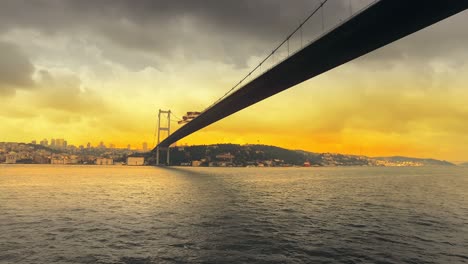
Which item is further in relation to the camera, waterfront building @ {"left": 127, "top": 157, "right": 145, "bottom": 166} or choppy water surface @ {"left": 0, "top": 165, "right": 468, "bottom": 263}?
waterfront building @ {"left": 127, "top": 157, "right": 145, "bottom": 166}

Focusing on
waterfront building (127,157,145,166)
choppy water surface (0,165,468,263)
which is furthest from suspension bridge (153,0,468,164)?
waterfront building (127,157,145,166)

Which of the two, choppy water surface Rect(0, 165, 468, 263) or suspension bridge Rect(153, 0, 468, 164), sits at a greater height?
suspension bridge Rect(153, 0, 468, 164)

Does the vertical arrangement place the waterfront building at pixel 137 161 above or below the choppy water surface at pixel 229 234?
above

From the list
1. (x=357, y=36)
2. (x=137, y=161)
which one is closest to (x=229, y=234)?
(x=357, y=36)

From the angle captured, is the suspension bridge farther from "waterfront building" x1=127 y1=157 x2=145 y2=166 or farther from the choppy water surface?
"waterfront building" x1=127 y1=157 x2=145 y2=166

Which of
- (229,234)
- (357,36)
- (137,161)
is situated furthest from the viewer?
(137,161)

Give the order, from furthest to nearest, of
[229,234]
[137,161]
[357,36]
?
1. [137,161]
2. [357,36]
3. [229,234]

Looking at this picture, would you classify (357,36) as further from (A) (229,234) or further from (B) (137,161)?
(B) (137,161)

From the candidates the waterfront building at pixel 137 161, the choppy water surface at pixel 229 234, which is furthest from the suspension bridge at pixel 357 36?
the waterfront building at pixel 137 161

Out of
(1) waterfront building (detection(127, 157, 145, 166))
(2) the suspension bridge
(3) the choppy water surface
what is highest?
(2) the suspension bridge

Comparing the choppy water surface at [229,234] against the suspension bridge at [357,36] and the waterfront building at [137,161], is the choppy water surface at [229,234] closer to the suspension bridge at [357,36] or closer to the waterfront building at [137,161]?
the suspension bridge at [357,36]

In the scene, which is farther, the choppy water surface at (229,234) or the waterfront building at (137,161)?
the waterfront building at (137,161)

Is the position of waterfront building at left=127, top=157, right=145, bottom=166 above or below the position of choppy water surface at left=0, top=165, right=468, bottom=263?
above

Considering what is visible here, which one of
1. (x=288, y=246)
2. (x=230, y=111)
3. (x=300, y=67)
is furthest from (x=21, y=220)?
(x=230, y=111)
